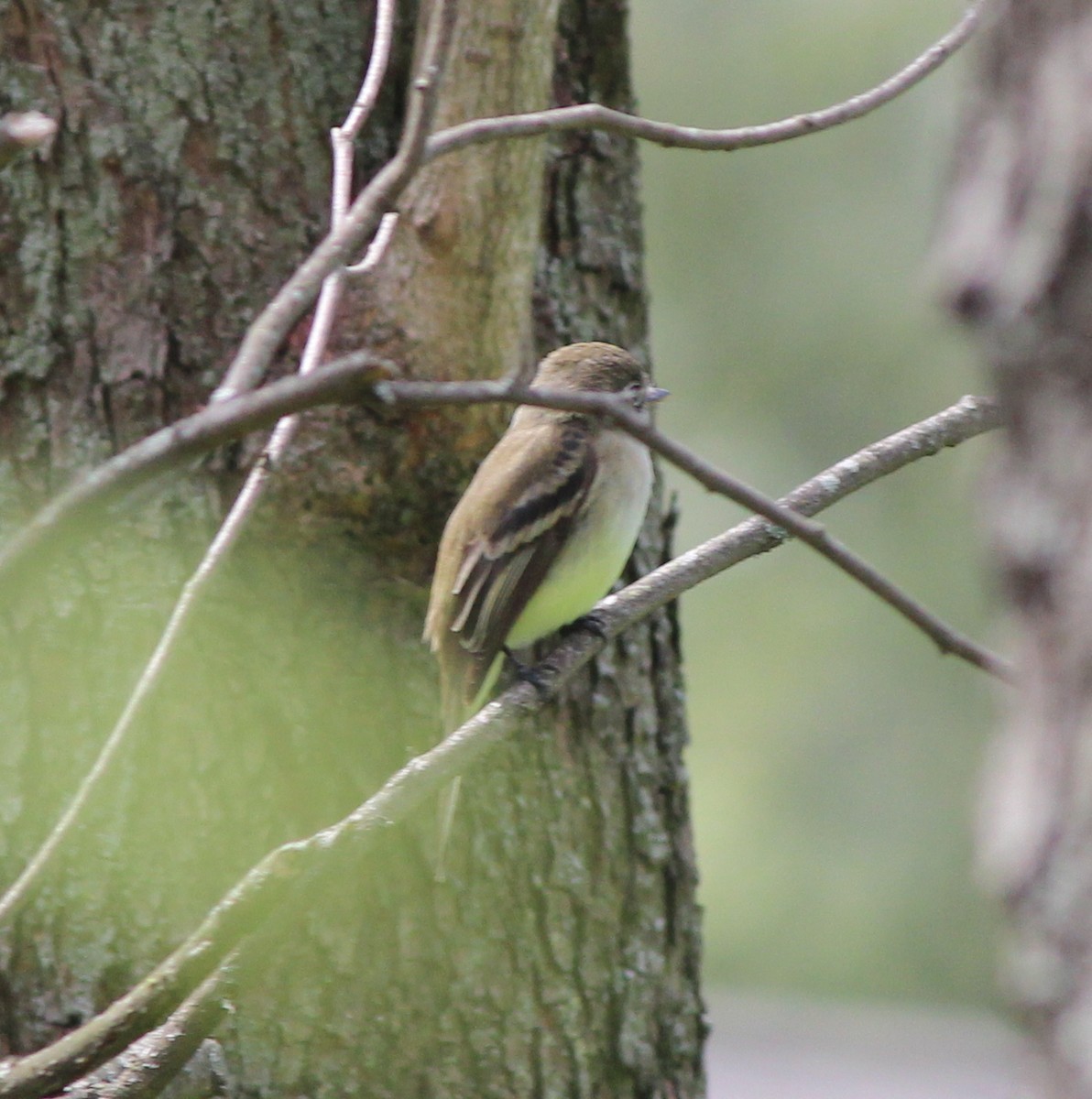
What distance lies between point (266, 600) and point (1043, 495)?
2.36 metres

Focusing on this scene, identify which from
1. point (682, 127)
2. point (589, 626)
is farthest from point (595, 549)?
point (682, 127)

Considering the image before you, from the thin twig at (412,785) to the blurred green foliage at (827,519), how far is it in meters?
7.88

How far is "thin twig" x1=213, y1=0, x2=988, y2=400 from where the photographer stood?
187 cm

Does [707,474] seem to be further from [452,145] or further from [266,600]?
[266,600]

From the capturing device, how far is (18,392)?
11.1 ft

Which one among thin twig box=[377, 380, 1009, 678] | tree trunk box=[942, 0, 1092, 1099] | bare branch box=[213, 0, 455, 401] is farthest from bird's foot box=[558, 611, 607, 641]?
tree trunk box=[942, 0, 1092, 1099]

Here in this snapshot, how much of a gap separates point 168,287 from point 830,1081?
8.46 meters

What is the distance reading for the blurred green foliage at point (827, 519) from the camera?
37.4 feet

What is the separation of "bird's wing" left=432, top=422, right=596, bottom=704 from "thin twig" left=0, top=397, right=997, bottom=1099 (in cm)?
21

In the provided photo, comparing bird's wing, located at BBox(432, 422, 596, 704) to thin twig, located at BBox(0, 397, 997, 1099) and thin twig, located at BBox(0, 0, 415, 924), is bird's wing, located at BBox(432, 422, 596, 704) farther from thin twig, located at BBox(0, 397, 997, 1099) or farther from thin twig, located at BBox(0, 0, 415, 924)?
thin twig, located at BBox(0, 0, 415, 924)

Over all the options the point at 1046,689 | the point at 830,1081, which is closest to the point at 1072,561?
the point at 1046,689

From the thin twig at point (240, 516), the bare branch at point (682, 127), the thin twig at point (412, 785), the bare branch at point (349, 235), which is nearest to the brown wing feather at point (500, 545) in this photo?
the thin twig at point (412, 785)

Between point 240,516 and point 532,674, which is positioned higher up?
point 532,674

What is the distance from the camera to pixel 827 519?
36.5 ft
